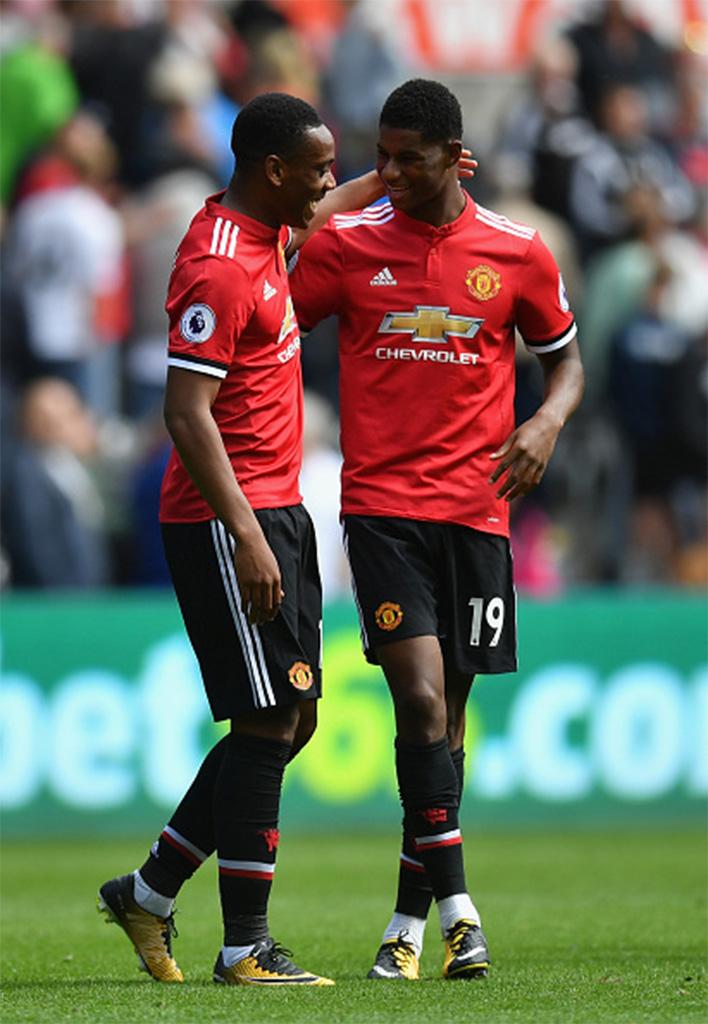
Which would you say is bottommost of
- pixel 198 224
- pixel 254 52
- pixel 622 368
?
pixel 198 224

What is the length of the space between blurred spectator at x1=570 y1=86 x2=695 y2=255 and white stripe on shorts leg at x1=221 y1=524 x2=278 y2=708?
9625 millimetres

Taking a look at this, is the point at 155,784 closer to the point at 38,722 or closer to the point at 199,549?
→ the point at 38,722

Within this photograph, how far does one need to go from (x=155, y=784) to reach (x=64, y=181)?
162 inches

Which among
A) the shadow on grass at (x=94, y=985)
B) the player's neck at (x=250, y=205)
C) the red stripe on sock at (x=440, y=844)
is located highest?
the player's neck at (x=250, y=205)

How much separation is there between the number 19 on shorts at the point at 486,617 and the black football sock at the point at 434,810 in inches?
14.9

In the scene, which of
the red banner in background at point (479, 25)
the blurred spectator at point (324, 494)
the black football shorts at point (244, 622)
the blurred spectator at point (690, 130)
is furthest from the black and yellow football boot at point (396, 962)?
the red banner in background at point (479, 25)

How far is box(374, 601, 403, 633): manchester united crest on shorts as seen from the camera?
6.28m

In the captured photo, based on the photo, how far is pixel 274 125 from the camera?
235 inches

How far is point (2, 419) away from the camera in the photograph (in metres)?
13.5

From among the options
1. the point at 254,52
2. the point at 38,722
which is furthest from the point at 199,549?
the point at 254,52

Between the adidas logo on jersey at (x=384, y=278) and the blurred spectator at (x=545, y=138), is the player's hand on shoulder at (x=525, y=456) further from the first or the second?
the blurred spectator at (x=545, y=138)

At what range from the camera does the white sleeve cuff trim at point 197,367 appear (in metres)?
5.80

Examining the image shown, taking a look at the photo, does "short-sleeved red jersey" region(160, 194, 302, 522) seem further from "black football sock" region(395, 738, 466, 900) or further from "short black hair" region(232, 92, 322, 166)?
"black football sock" region(395, 738, 466, 900)

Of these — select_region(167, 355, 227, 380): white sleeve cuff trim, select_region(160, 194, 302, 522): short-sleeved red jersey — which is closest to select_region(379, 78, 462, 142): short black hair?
select_region(160, 194, 302, 522): short-sleeved red jersey
